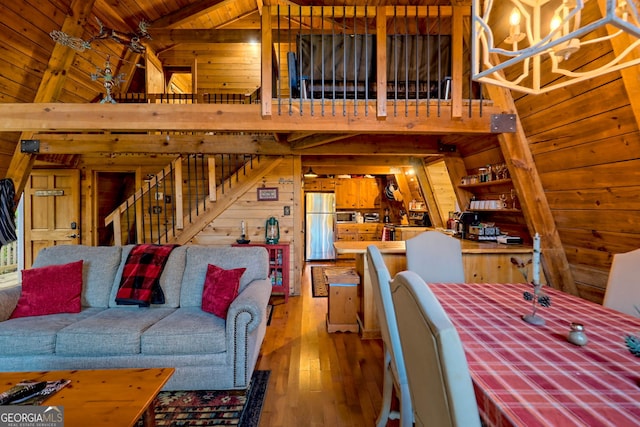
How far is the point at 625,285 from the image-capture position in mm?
1806

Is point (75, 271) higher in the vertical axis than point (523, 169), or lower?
→ lower

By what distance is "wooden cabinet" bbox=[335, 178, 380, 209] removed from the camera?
8.10m

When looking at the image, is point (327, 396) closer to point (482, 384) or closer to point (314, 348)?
point (314, 348)

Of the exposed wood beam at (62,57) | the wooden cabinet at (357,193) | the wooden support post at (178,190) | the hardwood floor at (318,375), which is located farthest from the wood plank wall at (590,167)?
the wooden cabinet at (357,193)

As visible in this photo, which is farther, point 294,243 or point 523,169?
point 294,243

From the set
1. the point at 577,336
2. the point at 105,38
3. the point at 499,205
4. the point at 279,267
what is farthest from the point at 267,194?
the point at 577,336

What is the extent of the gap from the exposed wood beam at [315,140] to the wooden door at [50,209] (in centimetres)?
411

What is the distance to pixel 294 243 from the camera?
486 cm

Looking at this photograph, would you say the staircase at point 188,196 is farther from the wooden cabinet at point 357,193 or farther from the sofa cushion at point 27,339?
the wooden cabinet at point 357,193

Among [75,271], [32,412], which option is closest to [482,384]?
[32,412]

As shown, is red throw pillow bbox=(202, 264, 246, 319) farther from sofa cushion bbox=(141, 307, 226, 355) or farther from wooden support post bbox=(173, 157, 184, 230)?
wooden support post bbox=(173, 157, 184, 230)

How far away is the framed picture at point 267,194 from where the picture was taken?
486 cm

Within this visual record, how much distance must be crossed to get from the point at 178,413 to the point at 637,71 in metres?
3.44

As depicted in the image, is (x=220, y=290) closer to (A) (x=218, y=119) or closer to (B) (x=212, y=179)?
(A) (x=218, y=119)
